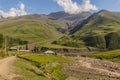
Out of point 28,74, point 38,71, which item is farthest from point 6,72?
point 38,71

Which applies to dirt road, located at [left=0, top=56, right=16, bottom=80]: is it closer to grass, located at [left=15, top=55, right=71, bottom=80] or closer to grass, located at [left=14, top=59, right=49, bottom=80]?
grass, located at [left=14, top=59, right=49, bottom=80]

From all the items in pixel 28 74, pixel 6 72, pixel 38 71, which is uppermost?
pixel 6 72

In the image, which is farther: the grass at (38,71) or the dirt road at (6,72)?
the grass at (38,71)

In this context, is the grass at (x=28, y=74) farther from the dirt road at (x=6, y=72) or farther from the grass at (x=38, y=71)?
the dirt road at (x=6, y=72)

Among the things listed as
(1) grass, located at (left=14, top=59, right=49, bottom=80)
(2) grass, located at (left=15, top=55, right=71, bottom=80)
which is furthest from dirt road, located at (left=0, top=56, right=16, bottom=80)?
(2) grass, located at (left=15, top=55, right=71, bottom=80)

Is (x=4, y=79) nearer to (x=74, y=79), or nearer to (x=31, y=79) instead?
(x=31, y=79)

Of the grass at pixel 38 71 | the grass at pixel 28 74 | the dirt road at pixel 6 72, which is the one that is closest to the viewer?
the dirt road at pixel 6 72

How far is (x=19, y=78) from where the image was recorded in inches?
2263

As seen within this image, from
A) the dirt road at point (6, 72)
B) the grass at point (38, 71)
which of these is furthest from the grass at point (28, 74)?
the dirt road at point (6, 72)

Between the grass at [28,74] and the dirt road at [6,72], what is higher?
the dirt road at [6,72]

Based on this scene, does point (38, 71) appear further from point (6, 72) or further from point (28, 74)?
point (6, 72)

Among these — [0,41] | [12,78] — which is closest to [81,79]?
[12,78]

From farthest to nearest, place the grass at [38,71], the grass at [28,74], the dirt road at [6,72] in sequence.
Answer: the grass at [38,71], the grass at [28,74], the dirt road at [6,72]

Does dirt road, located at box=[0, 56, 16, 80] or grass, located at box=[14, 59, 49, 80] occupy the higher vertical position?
dirt road, located at box=[0, 56, 16, 80]
